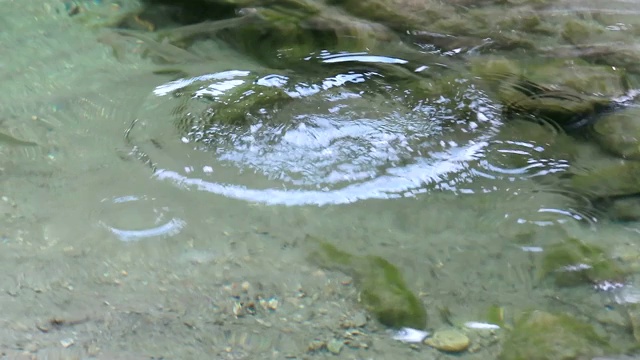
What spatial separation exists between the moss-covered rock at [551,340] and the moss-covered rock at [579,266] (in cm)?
25

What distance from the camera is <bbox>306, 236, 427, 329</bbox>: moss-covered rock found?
7.27 ft

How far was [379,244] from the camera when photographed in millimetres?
2584

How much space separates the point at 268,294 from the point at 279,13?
7.98 feet

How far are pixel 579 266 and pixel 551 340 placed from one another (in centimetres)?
49

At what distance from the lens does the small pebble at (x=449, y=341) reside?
6.91 ft

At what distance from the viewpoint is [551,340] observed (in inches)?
82.4

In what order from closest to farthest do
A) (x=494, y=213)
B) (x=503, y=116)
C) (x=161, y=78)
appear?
(x=494, y=213), (x=503, y=116), (x=161, y=78)

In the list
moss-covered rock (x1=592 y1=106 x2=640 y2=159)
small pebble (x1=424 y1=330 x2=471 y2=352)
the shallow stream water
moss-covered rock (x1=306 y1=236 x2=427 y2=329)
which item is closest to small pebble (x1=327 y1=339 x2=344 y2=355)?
the shallow stream water

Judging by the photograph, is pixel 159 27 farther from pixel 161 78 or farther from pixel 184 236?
pixel 184 236

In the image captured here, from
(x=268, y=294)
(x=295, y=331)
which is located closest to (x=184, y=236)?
(x=268, y=294)

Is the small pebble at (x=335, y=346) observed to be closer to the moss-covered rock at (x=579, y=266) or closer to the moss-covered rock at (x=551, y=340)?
the moss-covered rock at (x=551, y=340)

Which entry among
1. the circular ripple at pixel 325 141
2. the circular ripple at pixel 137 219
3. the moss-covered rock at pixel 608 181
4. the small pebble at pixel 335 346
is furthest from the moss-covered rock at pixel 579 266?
the circular ripple at pixel 137 219

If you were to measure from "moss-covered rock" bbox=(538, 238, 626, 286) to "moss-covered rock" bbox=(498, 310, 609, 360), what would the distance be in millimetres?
247

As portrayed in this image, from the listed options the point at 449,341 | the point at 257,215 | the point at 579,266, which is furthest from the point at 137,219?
the point at 579,266
